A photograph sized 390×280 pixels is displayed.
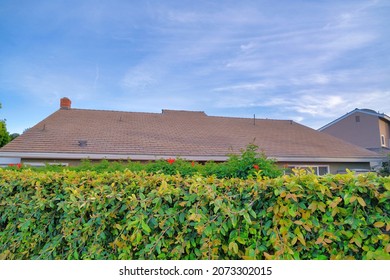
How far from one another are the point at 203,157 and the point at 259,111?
851 centimetres

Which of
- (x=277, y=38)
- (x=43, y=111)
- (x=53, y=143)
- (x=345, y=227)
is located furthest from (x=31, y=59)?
(x=345, y=227)

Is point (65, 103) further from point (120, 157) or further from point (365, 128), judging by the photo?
point (365, 128)

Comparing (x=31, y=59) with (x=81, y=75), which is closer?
(x=31, y=59)

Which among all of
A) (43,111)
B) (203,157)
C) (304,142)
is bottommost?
(203,157)

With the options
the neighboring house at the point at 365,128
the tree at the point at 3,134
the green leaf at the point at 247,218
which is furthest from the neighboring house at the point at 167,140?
the neighboring house at the point at 365,128

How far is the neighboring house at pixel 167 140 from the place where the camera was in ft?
36.9

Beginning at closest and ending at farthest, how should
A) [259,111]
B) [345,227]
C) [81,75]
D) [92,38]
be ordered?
[345,227]
[92,38]
[81,75]
[259,111]

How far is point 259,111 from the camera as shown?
744 inches

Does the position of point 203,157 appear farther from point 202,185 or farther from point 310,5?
point 202,185

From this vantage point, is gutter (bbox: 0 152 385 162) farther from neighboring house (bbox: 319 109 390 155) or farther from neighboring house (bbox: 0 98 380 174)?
neighboring house (bbox: 319 109 390 155)

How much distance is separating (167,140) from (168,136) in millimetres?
608

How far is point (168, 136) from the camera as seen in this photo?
1384 centimetres

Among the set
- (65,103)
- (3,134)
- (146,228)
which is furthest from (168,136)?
(3,134)

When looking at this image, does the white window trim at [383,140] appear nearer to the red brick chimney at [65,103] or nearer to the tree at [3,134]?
the red brick chimney at [65,103]
